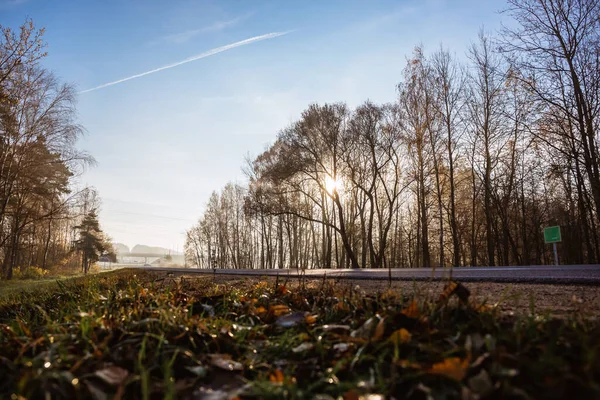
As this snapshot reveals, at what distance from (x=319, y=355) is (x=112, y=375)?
2.99ft

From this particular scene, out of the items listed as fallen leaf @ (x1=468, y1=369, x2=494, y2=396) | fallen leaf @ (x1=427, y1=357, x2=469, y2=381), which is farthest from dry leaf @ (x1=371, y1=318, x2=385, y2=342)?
fallen leaf @ (x1=468, y1=369, x2=494, y2=396)

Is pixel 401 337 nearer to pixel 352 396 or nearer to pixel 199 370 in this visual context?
pixel 352 396

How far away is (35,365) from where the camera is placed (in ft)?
5.27

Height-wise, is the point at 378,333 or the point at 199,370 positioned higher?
the point at 378,333

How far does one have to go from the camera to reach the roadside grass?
4.16 ft

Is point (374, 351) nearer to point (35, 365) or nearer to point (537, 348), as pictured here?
point (537, 348)

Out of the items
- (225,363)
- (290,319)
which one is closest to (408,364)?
(225,363)

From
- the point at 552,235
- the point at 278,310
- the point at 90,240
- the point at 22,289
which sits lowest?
the point at 22,289

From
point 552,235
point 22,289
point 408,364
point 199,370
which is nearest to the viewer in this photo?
point 408,364

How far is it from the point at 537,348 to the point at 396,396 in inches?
27.4

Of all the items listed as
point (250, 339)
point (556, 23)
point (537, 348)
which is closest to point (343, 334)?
point (250, 339)

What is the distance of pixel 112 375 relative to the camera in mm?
1451

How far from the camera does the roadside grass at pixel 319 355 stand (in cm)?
127

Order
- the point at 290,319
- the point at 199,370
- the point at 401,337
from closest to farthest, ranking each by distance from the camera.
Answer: the point at 199,370 < the point at 401,337 < the point at 290,319
